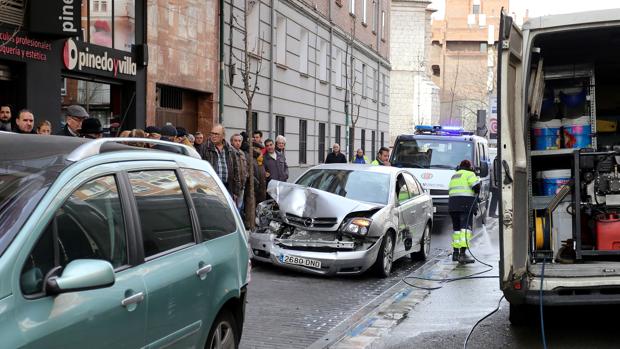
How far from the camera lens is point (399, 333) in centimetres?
752

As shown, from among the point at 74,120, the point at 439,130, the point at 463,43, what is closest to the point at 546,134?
the point at 74,120

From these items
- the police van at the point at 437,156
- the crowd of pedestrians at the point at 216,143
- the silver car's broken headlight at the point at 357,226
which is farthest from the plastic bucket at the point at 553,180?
the police van at the point at 437,156

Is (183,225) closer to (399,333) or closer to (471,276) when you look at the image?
(399,333)

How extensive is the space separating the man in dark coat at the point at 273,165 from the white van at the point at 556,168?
7876 millimetres

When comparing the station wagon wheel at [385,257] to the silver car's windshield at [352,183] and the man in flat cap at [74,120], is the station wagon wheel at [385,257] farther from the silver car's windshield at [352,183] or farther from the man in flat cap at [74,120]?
the man in flat cap at [74,120]

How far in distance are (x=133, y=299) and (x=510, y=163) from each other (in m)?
3.83

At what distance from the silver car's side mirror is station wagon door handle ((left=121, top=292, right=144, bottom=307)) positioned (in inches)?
13.7

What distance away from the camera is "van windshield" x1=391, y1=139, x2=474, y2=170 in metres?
19.0

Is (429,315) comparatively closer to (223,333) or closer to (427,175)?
(223,333)

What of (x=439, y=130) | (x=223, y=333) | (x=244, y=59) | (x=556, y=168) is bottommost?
(x=223, y=333)

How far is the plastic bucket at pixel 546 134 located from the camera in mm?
7852

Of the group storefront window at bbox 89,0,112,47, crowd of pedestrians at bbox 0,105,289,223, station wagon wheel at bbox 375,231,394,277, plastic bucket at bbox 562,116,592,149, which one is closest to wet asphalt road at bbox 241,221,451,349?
station wagon wheel at bbox 375,231,394,277

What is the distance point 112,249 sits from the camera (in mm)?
3873

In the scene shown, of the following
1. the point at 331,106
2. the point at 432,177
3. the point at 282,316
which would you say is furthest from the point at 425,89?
the point at 282,316
